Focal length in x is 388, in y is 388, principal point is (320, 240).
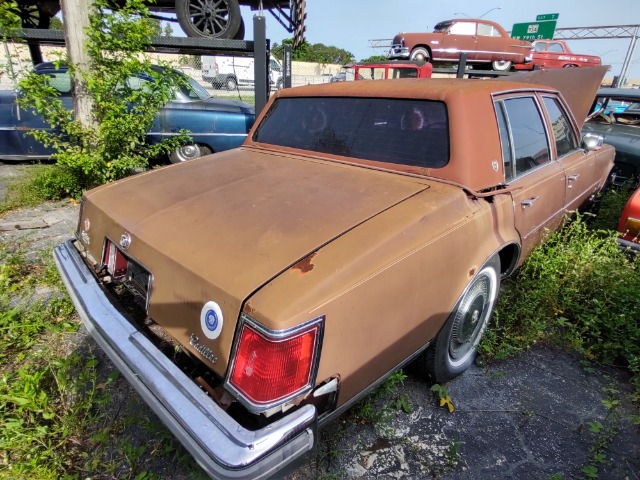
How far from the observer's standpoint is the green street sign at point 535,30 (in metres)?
21.5

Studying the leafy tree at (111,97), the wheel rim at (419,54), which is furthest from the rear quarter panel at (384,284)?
the wheel rim at (419,54)

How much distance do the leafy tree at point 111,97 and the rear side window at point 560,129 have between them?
12.4 ft

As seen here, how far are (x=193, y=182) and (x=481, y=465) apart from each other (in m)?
Answer: 2.14

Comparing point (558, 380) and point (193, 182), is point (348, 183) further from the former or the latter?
point (558, 380)

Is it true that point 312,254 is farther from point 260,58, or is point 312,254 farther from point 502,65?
point 502,65

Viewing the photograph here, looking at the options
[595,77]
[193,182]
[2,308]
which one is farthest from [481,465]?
[595,77]

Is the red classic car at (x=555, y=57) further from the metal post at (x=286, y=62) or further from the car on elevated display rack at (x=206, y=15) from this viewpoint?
the car on elevated display rack at (x=206, y=15)

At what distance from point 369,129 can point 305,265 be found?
1376 millimetres

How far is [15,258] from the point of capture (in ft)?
10.9

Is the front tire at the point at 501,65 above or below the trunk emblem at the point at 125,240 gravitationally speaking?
above

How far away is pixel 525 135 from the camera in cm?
268

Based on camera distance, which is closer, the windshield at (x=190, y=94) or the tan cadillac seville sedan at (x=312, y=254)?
the tan cadillac seville sedan at (x=312, y=254)

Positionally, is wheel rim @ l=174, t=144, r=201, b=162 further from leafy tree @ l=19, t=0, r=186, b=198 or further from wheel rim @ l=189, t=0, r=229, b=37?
wheel rim @ l=189, t=0, r=229, b=37

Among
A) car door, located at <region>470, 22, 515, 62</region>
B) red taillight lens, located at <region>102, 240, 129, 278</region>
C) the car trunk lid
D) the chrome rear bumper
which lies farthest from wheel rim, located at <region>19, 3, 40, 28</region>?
car door, located at <region>470, 22, 515, 62</region>
